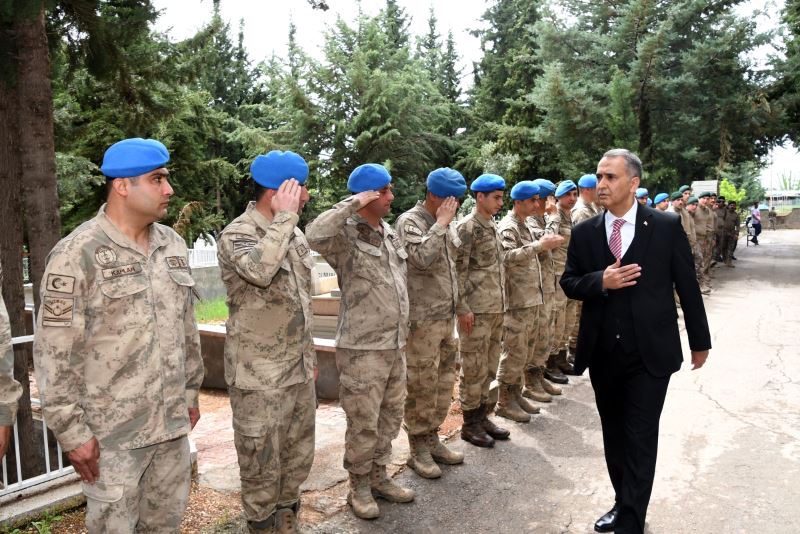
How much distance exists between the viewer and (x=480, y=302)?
4.96 meters

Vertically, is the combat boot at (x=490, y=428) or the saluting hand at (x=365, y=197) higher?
the saluting hand at (x=365, y=197)

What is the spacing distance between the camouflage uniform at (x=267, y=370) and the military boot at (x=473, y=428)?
2.04 metres

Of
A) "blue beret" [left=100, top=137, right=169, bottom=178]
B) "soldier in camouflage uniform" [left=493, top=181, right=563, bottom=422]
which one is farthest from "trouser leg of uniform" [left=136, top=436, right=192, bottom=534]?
"soldier in camouflage uniform" [left=493, top=181, right=563, bottom=422]

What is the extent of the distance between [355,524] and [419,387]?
1.03 meters

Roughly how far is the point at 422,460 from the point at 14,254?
3.67m

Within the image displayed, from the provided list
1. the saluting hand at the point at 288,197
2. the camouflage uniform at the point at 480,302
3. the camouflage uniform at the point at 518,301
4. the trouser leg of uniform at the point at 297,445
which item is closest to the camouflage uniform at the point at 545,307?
the camouflage uniform at the point at 518,301

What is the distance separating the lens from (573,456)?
15.6 feet

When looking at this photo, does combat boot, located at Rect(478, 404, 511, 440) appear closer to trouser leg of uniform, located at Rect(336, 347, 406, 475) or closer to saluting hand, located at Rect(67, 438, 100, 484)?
trouser leg of uniform, located at Rect(336, 347, 406, 475)

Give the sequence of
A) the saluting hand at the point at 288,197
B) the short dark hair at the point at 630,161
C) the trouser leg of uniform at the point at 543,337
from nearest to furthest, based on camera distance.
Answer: the saluting hand at the point at 288,197 → the short dark hair at the point at 630,161 → the trouser leg of uniform at the point at 543,337

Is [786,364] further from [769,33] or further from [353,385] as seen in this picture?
[769,33]

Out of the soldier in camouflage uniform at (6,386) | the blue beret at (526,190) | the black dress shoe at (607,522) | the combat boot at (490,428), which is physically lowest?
the black dress shoe at (607,522)

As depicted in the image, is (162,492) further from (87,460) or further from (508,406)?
(508,406)

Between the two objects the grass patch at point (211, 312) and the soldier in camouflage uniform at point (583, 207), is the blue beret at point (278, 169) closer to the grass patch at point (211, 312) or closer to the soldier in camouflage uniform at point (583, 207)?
the soldier in camouflage uniform at point (583, 207)

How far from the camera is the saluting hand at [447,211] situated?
13.4 feet
